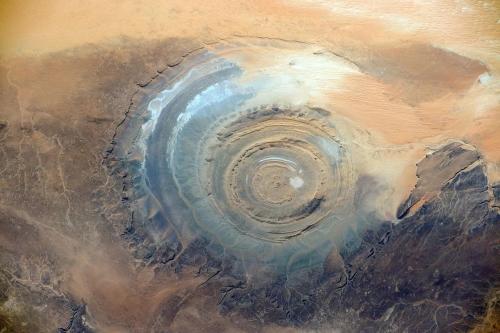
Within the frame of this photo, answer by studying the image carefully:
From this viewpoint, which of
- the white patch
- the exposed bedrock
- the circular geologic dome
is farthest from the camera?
the white patch

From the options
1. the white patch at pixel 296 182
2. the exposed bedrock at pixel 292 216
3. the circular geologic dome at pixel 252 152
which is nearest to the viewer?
the exposed bedrock at pixel 292 216

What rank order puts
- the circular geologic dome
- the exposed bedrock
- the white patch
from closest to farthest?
the exposed bedrock → the circular geologic dome → the white patch

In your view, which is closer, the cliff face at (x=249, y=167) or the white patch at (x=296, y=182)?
the cliff face at (x=249, y=167)

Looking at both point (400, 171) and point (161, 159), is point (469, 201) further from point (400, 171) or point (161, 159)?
point (161, 159)

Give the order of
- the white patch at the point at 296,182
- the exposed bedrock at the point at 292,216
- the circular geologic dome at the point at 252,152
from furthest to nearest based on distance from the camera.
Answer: the white patch at the point at 296,182 < the circular geologic dome at the point at 252,152 < the exposed bedrock at the point at 292,216

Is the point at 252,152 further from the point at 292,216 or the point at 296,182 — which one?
the point at 292,216

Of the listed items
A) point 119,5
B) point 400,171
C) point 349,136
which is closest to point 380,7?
point 349,136
